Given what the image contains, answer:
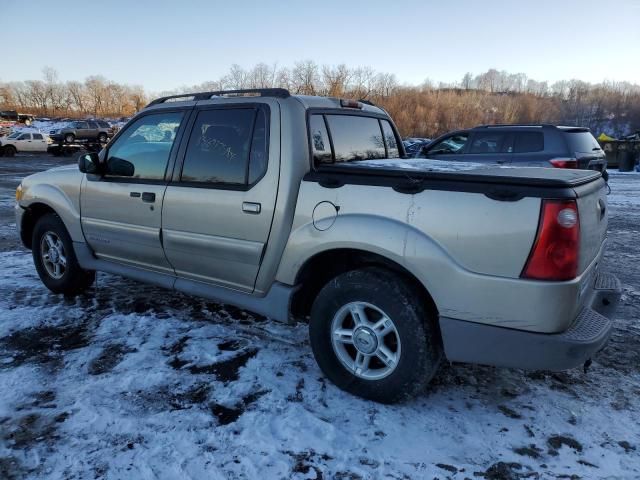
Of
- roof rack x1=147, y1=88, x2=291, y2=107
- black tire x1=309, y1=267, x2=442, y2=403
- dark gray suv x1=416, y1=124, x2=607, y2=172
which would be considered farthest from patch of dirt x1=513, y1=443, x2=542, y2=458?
dark gray suv x1=416, y1=124, x2=607, y2=172

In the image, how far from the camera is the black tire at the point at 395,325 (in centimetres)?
276

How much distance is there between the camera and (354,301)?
9.68ft

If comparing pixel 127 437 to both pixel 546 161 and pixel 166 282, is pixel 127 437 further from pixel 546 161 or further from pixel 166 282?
pixel 546 161

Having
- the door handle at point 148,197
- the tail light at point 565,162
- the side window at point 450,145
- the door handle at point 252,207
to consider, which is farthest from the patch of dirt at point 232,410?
the side window at point 450,145

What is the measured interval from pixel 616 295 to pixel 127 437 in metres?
3.03

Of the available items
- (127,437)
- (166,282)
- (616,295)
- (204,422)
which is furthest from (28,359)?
(616,295)

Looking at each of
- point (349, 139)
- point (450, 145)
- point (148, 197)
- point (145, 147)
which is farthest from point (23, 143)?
point (349, 139)

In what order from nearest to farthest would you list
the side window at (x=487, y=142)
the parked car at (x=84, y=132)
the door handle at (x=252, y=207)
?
the door handle at (x=252, y=207)
the side window at (x=487, y=142)
the parked car at (x=84, y=132)

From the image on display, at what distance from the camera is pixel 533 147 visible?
8844 millimetres

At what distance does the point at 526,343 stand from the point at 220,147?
2413 millimetres

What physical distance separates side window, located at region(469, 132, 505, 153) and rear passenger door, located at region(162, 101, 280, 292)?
23.3 ft

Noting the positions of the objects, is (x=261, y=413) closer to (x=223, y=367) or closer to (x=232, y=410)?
(x=232, y=410)

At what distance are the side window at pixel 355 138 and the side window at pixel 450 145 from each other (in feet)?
20.9

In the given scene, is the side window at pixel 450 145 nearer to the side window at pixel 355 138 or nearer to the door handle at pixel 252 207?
the side window at pixel 355 138
